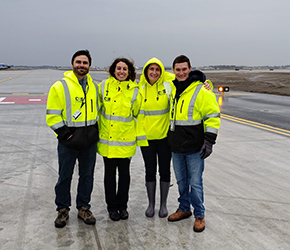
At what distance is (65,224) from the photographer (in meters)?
3.21

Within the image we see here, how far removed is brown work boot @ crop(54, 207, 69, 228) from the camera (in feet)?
10.3

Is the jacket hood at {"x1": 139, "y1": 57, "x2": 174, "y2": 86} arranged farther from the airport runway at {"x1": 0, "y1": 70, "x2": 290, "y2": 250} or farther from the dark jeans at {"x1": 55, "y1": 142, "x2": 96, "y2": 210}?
the airport runway at {"x1": 0, "y1": 70, "x2": 290, "y2": 250}

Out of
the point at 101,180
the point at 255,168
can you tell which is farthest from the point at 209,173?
the point at 101,180

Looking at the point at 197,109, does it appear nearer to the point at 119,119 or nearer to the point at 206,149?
the point at 206,149

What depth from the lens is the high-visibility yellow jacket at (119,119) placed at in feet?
10.7

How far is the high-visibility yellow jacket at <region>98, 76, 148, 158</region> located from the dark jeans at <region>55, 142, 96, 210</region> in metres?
0.19

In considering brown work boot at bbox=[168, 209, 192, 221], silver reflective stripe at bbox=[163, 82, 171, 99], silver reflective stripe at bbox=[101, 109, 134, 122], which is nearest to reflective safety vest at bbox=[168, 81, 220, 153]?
silver reflective stripe at bbox=[163, 82, 171, 99]

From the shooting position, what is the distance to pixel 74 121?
3.13 meters

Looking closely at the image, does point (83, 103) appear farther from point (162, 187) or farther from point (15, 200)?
point (15, 200)

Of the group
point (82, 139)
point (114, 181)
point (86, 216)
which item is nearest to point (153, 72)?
point (82, 139)

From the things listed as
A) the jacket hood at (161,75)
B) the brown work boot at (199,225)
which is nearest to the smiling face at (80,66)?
the jacket hood at (161,75)

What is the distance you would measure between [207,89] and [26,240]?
247 cm

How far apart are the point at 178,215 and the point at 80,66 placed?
80.2 inches

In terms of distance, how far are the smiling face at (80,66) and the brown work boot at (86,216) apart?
1.54 m
